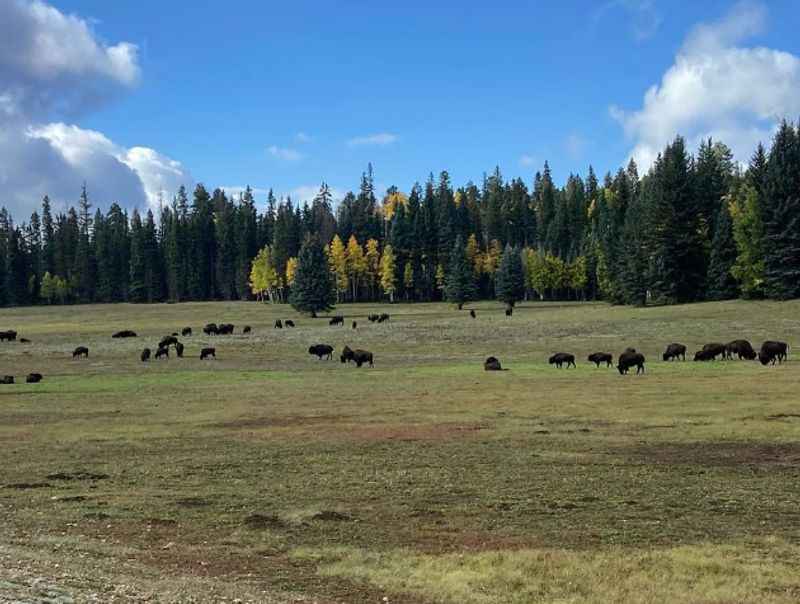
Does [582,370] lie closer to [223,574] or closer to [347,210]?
[223,574]

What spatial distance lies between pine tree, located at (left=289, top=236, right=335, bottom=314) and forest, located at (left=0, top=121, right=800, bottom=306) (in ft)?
30.6

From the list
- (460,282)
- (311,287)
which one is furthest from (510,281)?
(311,287)

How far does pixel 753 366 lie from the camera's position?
135 feet

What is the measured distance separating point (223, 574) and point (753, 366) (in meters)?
36.5

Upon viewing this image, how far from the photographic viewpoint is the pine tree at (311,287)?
104 meters

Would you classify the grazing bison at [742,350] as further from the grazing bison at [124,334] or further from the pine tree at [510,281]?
the pine tree at [510,281]

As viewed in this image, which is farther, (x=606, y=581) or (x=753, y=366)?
(x=753, y=366)

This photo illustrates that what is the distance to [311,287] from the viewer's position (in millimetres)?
104000

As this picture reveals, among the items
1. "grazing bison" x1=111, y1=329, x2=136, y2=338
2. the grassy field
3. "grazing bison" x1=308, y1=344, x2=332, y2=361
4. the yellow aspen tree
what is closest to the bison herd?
the grassy field

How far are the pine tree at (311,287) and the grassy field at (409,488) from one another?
201ft

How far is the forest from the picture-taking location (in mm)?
92750


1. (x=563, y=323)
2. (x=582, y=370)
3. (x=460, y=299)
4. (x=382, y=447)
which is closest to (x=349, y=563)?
(x=382, y=447)

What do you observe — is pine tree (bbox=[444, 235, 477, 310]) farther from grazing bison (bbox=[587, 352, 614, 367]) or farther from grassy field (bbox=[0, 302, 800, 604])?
grassy field (bbox=[0, 302, 800, 604])

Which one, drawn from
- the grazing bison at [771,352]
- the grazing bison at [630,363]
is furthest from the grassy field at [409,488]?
the grazing bison at [630,363]
